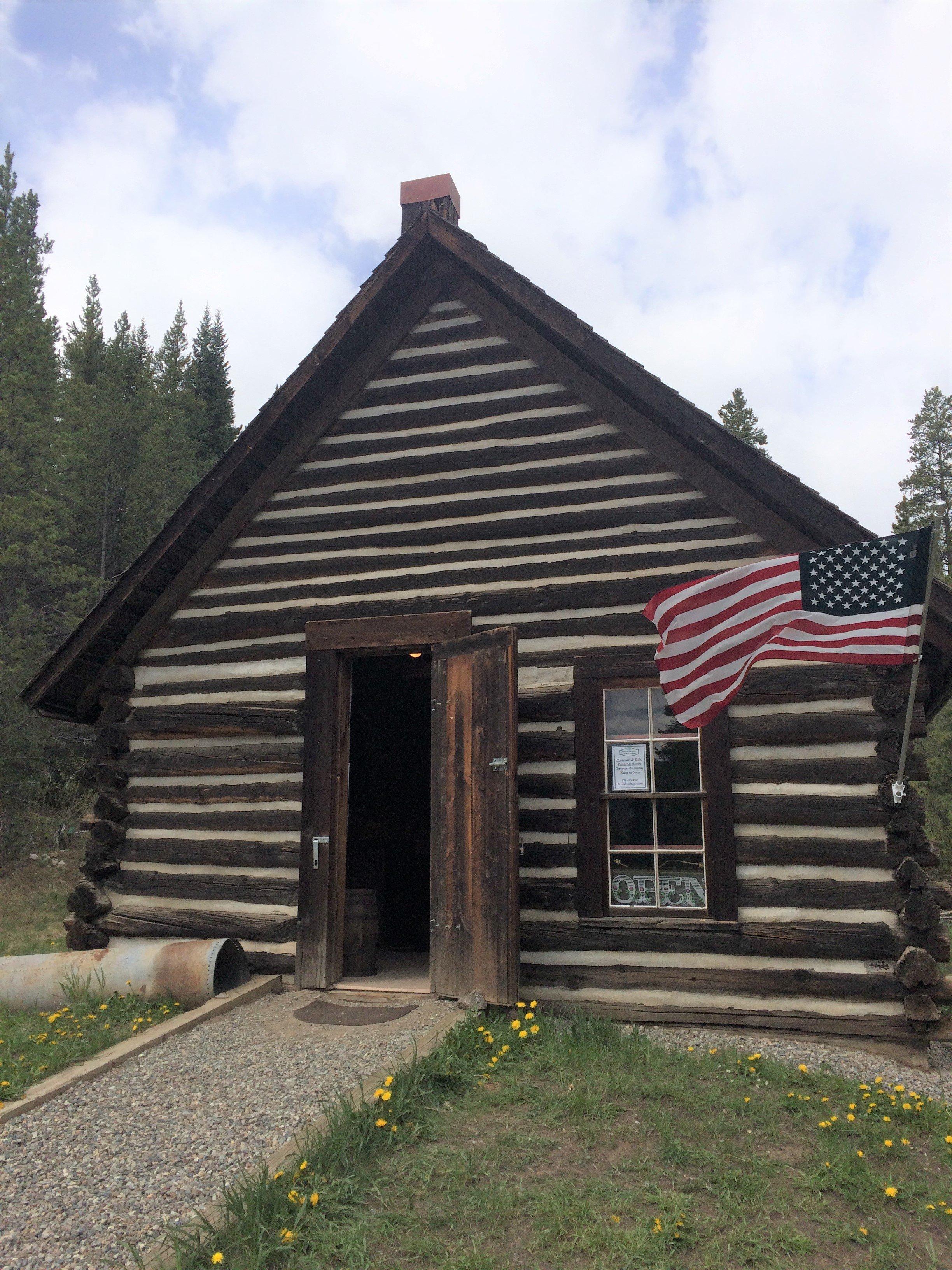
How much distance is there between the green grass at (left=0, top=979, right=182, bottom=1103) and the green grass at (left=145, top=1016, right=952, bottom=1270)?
2.23m

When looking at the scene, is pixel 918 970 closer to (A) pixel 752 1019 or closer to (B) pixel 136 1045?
→ (A) pixel 752 1019

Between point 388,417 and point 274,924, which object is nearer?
point 274,924

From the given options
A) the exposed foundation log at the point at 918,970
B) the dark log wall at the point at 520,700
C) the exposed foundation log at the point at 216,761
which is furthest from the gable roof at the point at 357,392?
the exposed foundation log at the point at 918,970

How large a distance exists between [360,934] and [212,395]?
33.8m

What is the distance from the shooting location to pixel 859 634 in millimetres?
4879

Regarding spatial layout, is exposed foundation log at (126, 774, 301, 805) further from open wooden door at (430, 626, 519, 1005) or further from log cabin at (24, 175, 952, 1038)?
open wooden door at (430, 626, 519, 1005)

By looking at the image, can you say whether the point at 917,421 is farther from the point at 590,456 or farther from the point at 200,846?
the point at 200,846

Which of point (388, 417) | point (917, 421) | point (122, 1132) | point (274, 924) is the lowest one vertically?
point (122, 1132)

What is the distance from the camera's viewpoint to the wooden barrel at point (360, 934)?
759 centimetres

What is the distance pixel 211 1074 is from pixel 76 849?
14.7 metres

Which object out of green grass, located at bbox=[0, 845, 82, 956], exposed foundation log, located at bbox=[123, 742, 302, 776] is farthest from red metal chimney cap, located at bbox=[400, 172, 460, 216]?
green grass, located at bbox=[0, 845, 82, 956]

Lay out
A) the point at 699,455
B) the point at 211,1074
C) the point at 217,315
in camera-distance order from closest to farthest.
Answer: the point at 211,1074, the point at 699,455, the point at 217,315

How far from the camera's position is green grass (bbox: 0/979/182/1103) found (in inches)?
200

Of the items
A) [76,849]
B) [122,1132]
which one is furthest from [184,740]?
[76,849]
